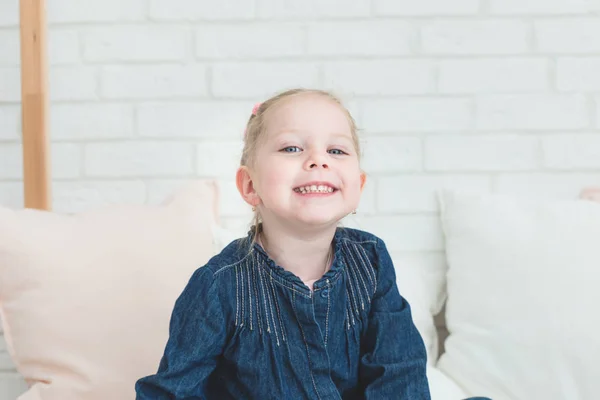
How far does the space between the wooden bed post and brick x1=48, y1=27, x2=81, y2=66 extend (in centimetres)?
4

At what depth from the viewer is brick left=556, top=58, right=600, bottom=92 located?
170cm

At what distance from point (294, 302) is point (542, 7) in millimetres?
1084

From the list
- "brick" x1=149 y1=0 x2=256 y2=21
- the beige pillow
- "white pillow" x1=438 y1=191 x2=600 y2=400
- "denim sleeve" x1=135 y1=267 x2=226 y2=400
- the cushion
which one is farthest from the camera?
"brick" x1=149 y1=0 x2=256 y2=21

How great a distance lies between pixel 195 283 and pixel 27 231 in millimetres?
455

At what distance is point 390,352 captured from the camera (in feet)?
3.62

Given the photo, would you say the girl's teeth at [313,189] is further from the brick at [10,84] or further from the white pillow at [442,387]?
the brick at [10,84]

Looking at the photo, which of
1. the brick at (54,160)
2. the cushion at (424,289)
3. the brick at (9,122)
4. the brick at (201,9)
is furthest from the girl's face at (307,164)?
the brick at (9,122)

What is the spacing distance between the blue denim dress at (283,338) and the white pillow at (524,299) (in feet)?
1.26

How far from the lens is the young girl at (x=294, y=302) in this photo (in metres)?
1.04

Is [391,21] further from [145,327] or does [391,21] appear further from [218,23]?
[145,327]

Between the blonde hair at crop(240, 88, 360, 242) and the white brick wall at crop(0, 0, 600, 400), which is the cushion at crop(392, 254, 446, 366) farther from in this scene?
the blonde hair at crop(240, 88, 360, 242)

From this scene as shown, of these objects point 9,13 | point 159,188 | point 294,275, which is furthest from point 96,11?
point 294,275

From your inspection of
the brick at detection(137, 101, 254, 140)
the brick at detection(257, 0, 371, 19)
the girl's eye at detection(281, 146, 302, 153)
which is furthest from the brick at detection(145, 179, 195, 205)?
the girl's eye at detection(281, 146, 302, 153)

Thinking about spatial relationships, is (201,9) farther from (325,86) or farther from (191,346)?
(191,346)
